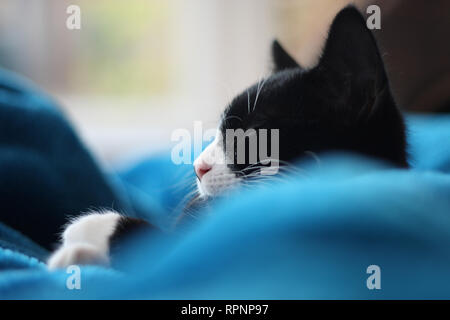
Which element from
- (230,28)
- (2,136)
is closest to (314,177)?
(230,28)

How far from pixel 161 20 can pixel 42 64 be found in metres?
0.17

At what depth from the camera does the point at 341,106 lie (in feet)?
1.81

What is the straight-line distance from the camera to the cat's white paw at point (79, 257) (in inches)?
19.8

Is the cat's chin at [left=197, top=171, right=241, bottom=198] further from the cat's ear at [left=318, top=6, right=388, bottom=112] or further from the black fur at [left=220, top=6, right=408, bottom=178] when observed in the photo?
the cat's ear at [left=318, top=6, right=388, bottom=112]

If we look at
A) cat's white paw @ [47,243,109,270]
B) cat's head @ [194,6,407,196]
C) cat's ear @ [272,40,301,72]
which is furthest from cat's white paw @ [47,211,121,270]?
cat's ear @ [272,40,301,72]

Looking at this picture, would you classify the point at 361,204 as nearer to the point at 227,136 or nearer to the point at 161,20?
the point at 227,136

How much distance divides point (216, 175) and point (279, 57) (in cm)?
17

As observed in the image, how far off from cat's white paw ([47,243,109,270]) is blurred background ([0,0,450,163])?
0.19m

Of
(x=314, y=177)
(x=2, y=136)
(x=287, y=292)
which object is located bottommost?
(x=287, y=292)

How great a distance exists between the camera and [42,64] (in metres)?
0.70

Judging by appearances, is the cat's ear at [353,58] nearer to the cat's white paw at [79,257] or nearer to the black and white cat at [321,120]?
the black and white cat at [321,120]

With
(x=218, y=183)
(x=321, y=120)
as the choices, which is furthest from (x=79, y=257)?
(x=321, y=120)

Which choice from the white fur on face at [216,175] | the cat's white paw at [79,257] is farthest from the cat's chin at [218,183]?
the cat's white paw at [79,257]

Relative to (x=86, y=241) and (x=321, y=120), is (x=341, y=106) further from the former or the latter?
(x=86, y=241)
